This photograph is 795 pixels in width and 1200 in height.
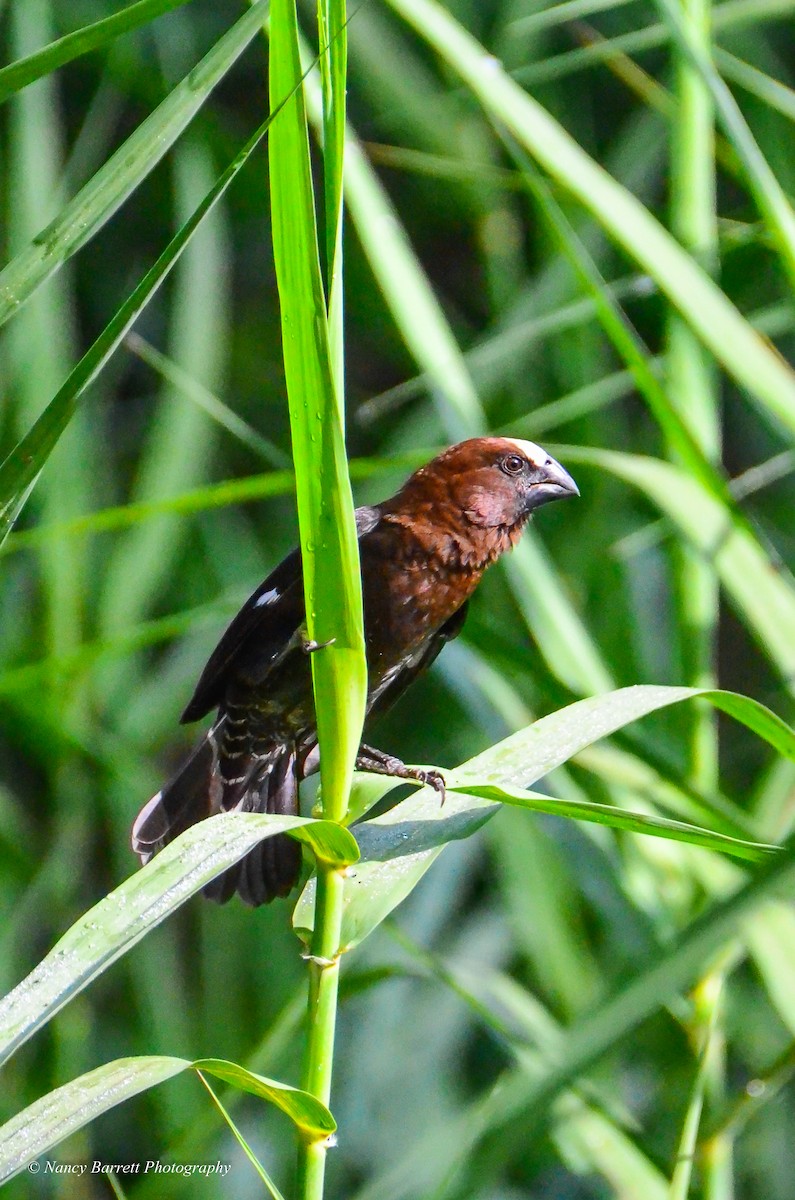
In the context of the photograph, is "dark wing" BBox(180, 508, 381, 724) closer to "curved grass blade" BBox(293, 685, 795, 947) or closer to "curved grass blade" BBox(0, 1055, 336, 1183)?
"curved grass blade" BBox(293, 685, 795, 947)

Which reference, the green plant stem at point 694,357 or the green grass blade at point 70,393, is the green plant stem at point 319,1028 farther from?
the green plant stem at point 694,357

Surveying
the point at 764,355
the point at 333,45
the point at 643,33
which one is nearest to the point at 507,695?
the point at 764,355

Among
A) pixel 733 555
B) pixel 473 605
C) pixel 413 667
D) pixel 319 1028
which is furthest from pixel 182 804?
pixel 319 1028

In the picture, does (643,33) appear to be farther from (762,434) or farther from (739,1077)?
(739,1077)

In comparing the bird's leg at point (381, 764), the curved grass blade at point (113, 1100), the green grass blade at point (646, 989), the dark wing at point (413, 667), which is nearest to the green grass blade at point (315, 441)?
the curved grass blade at point (113, 1100)

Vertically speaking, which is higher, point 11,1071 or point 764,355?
point 764,355

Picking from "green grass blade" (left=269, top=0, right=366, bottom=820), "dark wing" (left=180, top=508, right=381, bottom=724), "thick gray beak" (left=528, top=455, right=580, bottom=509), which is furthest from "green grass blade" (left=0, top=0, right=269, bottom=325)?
"thick gray beak" (left=528, top=455, right=580, bottom=509)
